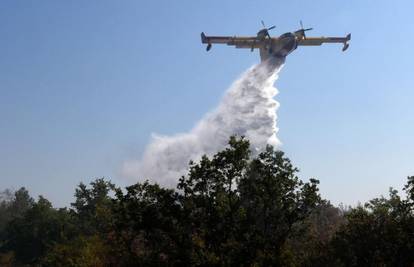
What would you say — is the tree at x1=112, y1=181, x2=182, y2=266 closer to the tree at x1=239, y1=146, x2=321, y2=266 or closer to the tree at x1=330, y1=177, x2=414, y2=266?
the tree at x1=239, y1=146, x2=321, y2=266

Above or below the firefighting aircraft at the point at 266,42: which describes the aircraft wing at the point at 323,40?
above

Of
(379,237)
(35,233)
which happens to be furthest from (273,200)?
(35,233)

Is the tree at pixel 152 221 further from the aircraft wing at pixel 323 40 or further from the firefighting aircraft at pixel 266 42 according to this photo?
the aircraft wing at pixel 323 40

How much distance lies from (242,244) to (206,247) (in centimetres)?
219

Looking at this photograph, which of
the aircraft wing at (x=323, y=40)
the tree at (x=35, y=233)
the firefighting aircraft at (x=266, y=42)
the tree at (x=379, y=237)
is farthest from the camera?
the tree at (x=35, y=233)

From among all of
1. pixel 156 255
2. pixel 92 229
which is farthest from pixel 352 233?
pixel 92 229

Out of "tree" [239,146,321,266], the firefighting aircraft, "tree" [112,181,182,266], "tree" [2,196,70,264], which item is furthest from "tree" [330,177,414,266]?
"tree" [2,196,70,264]

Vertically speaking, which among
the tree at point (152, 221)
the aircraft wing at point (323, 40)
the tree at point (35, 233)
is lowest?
the tree at point (152, 221)

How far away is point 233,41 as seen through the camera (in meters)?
70.5

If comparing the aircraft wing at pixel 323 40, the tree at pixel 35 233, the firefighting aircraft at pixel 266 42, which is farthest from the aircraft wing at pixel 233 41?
the tree at pixel 35 233

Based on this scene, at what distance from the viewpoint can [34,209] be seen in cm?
9075

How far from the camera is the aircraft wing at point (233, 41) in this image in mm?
70688

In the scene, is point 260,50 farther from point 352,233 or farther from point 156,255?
point 156,255

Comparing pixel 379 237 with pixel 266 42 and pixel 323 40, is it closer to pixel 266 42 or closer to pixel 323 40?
pixel 266 42
